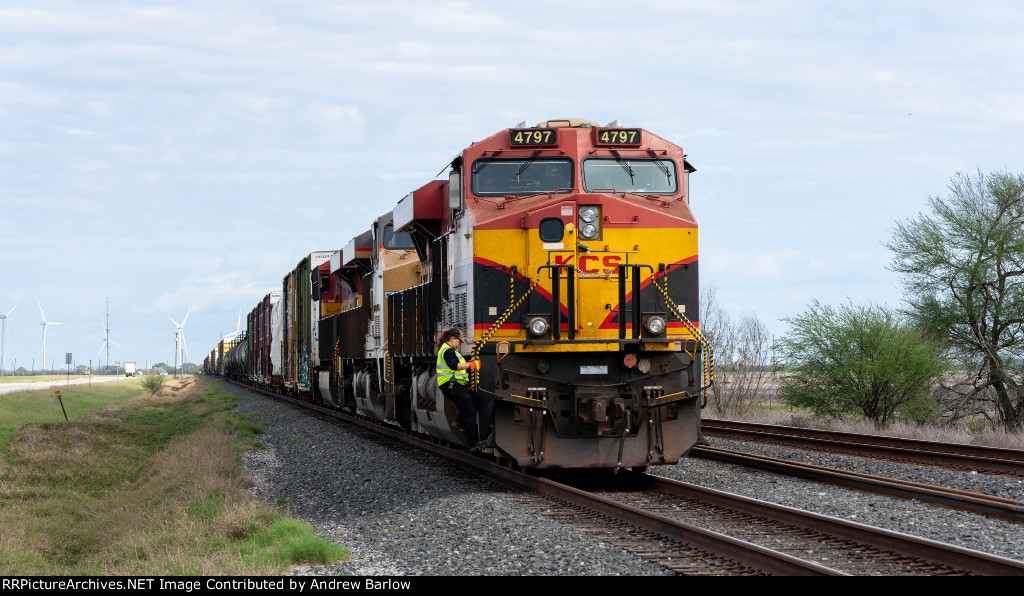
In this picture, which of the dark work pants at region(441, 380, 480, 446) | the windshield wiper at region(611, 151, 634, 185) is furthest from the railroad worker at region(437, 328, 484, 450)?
the windshield wiper at region(611, 151, 634, 185)

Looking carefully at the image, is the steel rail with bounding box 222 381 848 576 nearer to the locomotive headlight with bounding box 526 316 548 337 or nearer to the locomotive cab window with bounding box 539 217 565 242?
the locomotive headlight with bounding box 526 316 548 337

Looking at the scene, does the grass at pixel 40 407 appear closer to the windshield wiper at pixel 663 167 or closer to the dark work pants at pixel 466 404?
the dark work pants at pixel 466 404

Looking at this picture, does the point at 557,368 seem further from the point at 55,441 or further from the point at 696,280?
the point at 55,441

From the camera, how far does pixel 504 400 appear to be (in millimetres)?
9602

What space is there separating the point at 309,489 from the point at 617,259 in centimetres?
472

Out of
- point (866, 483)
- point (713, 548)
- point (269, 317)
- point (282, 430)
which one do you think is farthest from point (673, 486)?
point (269, 317)

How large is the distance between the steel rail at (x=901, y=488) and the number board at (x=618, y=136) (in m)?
4.30

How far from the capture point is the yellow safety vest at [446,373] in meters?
9.98

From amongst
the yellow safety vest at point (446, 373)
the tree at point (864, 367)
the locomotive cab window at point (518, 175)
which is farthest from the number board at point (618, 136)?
the tree at point (864, 367)

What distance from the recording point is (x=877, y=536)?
664cm

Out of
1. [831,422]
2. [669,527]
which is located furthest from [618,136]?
[831,422]

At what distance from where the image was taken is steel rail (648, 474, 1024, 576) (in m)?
5.71

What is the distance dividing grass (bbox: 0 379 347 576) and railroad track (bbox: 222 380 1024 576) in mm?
2406

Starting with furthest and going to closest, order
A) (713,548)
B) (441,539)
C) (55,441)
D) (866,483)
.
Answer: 1. (55,441)
2. (866,483)
3. (441,539)
4. (713,548)
